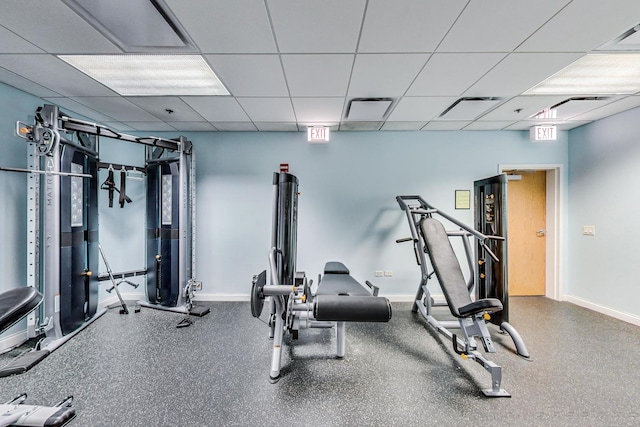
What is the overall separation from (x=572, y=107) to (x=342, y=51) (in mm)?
3057

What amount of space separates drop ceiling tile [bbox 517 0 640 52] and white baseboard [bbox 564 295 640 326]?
10.6 feet

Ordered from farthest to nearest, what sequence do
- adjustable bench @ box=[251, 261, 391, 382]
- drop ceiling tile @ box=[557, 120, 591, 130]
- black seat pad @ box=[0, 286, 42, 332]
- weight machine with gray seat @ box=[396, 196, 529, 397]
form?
drop ceiling tile @ box=[557, 120, 591, 130] < weight machine with gray seat @ box=[396, 196, 529, 397] < adjustable bench @ box=[251, 261, 391, 382] < black seat pad @ box=[0, 286, 42, 332]

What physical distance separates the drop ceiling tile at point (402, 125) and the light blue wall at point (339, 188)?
0.46ft

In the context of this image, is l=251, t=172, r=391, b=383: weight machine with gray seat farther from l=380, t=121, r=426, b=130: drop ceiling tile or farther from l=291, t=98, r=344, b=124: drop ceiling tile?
l=380, t=121, r=426, b=130: drop ceiling tile

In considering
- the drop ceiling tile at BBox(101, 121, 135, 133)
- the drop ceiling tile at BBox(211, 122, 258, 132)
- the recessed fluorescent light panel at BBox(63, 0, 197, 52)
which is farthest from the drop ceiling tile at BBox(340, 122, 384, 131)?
the drop ceiling tile at BBox(101, 121, 135, 133)

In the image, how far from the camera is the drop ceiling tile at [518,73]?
1969 mm

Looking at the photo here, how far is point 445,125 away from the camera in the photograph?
11.4 ft

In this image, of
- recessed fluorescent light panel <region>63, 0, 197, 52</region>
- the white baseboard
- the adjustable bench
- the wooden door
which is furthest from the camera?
the wooden door

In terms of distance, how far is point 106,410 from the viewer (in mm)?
1646

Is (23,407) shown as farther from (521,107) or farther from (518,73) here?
(521,107)

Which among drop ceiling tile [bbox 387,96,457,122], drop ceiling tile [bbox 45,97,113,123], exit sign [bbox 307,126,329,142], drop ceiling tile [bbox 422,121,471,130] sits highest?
drop ceiling tile [bbox 45,97,113,123]

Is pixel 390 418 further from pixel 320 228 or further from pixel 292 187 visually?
pixel 320 228

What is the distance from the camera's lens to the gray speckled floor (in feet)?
5.30

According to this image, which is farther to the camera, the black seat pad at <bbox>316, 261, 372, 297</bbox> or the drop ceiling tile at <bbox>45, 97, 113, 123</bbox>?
the drop ceiling tile at <bbox>45, 97, 113, 123</bbox>
